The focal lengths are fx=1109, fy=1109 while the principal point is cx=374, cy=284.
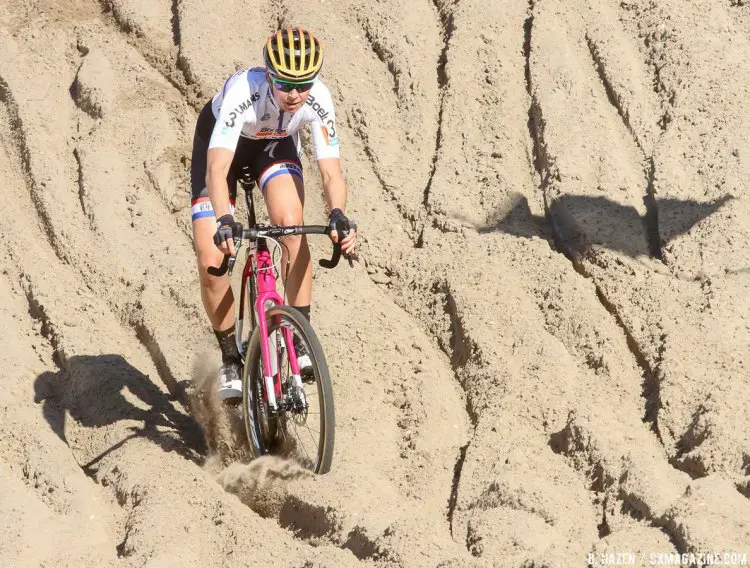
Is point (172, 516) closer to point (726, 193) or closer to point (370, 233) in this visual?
point (370, 233)

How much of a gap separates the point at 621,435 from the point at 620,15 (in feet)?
14.2

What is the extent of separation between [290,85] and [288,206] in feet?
2.51

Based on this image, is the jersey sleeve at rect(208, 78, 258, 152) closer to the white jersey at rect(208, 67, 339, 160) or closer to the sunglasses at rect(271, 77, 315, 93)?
the white jersey at rect(208, 67, 339, 160)

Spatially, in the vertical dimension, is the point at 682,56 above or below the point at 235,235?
above

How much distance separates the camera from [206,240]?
6.62m

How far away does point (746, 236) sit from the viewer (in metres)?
7.07

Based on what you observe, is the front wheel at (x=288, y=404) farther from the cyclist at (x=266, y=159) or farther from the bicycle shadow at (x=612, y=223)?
the bicycle shadow at (x=612, y=223)

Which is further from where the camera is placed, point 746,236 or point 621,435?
point 746,236

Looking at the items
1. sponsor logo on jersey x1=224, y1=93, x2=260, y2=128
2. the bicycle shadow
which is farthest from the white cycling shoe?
the bicycle shadow

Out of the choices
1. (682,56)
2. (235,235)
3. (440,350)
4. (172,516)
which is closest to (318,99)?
(235,235)

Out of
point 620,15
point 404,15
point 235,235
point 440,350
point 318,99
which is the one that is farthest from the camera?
point 404,15

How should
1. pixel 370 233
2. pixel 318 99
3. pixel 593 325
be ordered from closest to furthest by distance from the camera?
1. pixel 318 99
2. pixel 593 325
3. pixel 370 233

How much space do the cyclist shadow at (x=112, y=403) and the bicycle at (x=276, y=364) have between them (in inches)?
26.6

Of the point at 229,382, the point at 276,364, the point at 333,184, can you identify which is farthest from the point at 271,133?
the point at 229,382
